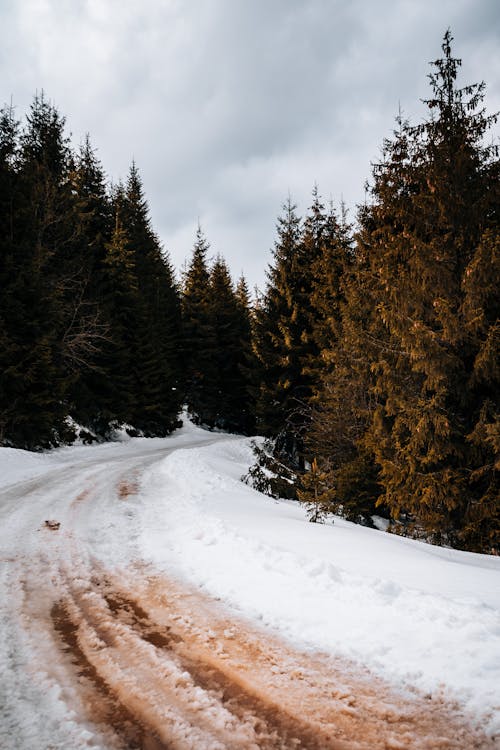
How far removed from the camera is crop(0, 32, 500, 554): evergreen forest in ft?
28.3

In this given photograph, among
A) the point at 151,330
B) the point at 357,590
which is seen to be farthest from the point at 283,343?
the point at 357,590

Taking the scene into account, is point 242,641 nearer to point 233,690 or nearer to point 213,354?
point 233,690

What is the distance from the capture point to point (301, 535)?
248 inches

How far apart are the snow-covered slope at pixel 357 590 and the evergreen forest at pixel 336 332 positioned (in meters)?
2.83

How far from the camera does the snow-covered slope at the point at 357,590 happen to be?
10.2ft

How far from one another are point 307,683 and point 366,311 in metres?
11.9

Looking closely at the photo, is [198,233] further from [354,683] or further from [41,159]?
[354,683]

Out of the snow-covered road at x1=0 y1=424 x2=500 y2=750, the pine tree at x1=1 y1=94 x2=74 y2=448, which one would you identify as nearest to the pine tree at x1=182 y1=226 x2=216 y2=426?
the pine tree at x1=1 y1=94 x2=74 y2=448

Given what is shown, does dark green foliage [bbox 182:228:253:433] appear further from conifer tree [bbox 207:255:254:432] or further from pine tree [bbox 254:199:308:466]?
pine tree [bbox 254:199:308:466]

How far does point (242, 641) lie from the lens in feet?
11.7

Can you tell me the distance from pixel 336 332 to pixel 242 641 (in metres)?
12.5

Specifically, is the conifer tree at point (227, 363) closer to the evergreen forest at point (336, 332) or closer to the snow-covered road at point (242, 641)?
the evergreen forest at point (336, 332)

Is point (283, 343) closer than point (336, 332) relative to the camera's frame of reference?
No

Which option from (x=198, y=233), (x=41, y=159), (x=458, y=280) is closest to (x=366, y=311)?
(x=458, y=280)
